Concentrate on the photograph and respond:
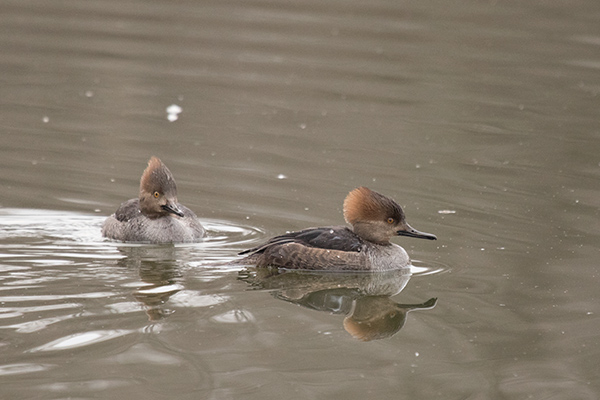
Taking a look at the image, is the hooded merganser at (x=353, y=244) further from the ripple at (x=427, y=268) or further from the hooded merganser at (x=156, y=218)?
the hooded merganser at (x=156, y=218)

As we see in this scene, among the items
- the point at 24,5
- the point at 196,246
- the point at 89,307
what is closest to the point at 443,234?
the point at 196,246

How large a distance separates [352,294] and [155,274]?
1.99m

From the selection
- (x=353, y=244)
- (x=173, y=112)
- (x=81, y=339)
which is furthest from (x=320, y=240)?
(x=173, y=112)

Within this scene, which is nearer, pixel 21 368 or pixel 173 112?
pixel 21 368

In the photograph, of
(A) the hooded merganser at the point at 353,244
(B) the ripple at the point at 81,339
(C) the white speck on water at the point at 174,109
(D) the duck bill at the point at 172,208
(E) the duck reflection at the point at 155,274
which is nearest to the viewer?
(B) the ripple at the point at 81,339

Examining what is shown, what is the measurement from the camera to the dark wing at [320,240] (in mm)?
9766

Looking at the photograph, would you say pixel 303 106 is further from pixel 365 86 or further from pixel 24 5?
pixel 24 5

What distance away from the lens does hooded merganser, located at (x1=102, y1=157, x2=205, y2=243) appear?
35.1 feet

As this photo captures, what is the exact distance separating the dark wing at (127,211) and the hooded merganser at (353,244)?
5.66ft

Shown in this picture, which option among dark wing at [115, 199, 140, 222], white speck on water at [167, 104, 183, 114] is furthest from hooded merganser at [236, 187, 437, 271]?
white speck on water at [167, 104, 183, 114]

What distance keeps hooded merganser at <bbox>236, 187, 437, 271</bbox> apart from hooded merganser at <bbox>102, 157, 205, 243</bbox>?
115 centimetres

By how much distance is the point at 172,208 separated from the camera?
10672 millimetres

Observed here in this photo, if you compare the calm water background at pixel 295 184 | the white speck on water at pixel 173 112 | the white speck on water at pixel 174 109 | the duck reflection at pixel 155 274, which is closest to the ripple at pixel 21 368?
the calm water background at pixel 295 184

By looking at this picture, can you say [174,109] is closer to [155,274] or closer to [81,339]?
[155,274]
